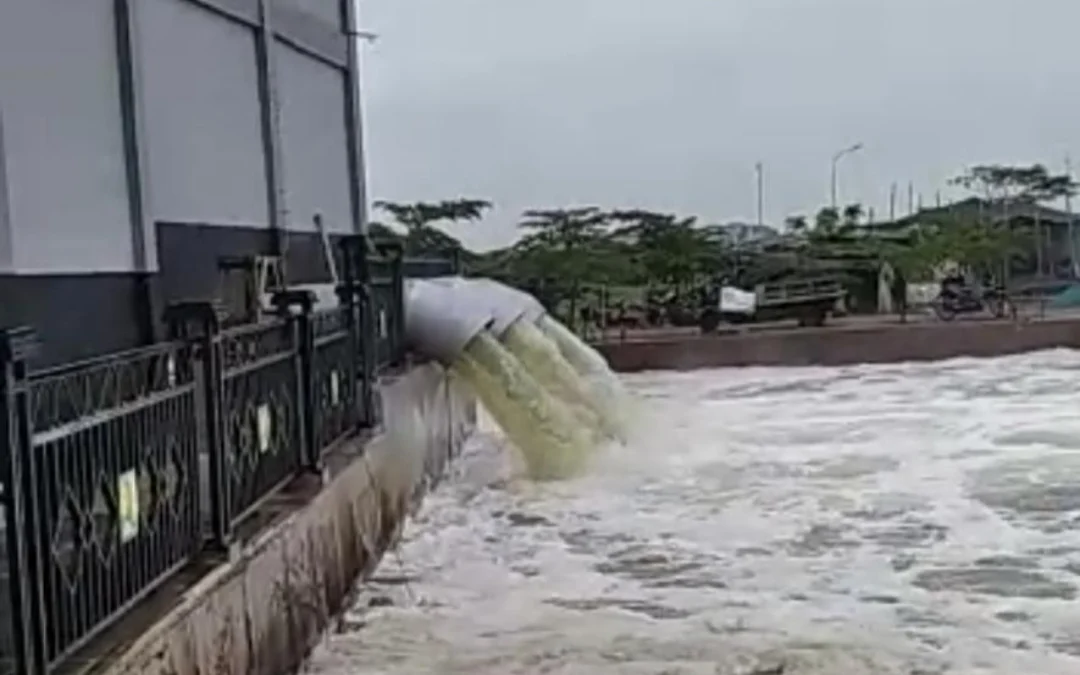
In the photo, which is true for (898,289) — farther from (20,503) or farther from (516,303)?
(20,503)

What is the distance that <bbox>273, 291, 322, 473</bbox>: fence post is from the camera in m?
5.27

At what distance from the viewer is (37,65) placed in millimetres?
4621

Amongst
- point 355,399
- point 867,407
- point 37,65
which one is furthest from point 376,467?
point 867,407

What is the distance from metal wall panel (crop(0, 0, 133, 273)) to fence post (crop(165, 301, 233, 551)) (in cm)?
89

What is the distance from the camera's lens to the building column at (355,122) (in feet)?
29.7

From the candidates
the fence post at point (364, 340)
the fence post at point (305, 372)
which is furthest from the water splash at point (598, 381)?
the fence post at point (305, 372)

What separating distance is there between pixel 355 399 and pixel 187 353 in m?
2.83

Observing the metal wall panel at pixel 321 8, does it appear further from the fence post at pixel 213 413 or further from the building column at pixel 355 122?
the fence post at pixel 213 413

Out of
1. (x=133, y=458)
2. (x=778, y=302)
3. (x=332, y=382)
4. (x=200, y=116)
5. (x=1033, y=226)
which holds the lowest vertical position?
(x=778, y=302)

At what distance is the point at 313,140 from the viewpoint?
27.2ft

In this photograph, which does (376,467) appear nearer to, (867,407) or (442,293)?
(442,293)

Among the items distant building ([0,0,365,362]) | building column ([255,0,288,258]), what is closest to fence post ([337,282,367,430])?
distant building ([0,0,365,362])

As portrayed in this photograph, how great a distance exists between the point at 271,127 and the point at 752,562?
117 inches

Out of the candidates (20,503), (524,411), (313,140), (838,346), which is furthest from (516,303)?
(20,503)
